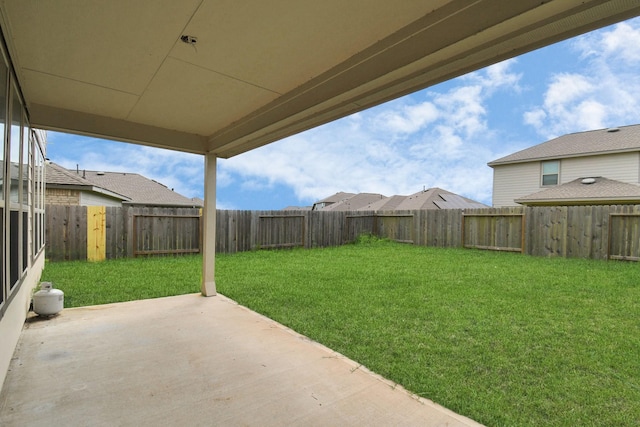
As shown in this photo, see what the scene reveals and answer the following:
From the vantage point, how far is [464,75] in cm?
179

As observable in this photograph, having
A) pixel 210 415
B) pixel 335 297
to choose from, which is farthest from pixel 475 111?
pixel 210 415

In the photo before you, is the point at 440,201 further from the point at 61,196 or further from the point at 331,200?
the point at 61,196

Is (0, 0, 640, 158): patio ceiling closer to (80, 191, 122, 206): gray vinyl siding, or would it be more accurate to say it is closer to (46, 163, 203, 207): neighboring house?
(46, 163, 203, 207): neighboring house

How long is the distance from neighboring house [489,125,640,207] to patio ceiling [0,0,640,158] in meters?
12.4

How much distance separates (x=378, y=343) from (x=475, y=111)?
60.9 feet

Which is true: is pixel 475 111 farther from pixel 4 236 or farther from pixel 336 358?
pixel 4 236

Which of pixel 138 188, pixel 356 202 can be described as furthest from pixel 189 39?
pixel 356 202

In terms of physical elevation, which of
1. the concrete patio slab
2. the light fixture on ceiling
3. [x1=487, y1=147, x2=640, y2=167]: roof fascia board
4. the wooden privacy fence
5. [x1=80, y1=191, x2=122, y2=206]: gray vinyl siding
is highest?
[x1=487, y1=147, x2=640, y2=167]: roof fascia board

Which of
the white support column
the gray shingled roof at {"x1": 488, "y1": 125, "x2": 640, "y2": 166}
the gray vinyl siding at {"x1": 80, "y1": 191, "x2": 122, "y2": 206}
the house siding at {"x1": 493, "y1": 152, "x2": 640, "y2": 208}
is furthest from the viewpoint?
the gray shingled roof at {"x1": 488, "y1": 125, "x2": 640, "y2": 166}

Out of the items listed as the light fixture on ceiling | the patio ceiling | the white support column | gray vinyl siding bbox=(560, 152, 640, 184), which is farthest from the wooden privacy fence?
the light fixture on ceiling

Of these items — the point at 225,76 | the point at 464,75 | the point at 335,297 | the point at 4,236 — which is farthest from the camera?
the point at 335,297

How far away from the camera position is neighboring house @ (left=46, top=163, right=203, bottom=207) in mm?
9477

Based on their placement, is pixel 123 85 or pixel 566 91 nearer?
pixel 123 85

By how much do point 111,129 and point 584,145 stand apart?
15756mm
